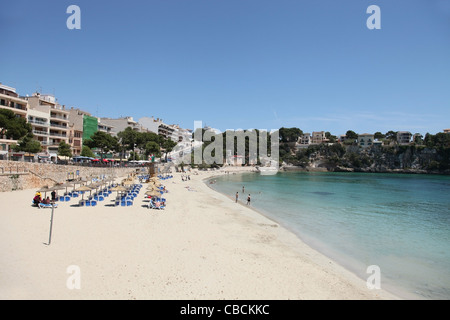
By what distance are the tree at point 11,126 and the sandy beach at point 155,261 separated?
23188mm

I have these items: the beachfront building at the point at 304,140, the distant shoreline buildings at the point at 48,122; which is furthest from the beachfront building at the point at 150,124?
the beachfront building at the point at 304,140

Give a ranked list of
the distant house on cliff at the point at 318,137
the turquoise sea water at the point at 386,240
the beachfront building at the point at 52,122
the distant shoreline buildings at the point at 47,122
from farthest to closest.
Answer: the distant house on cliff at the point at 318,137
the beachfront building at the point at 52,122
the distant shoreline buildings at the point at 47,122
the turquoise sea water at the point at 386,240

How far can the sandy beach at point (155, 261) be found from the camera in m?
8.23

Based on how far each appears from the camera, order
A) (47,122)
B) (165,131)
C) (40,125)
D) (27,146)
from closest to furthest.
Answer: (27,146) → (40,125) → (47,122) → (165,131)

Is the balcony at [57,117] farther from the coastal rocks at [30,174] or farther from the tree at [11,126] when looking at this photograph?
the coastal rocks at [30,174]

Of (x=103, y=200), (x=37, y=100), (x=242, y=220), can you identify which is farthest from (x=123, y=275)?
(x=37, y=100)

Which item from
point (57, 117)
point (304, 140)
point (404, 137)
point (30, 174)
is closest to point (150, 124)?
point (57, 117)

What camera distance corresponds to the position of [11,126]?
34500 mm

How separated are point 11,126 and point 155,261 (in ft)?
116

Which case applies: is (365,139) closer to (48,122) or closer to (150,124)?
(150,124)

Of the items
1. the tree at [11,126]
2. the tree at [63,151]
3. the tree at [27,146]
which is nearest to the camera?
the tree at [27,146]
